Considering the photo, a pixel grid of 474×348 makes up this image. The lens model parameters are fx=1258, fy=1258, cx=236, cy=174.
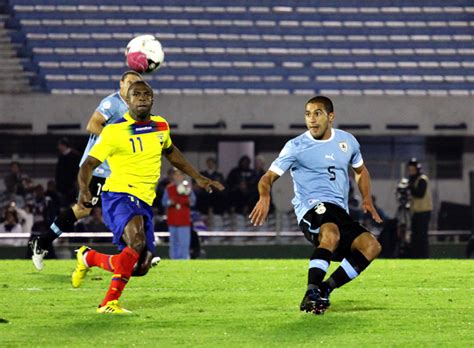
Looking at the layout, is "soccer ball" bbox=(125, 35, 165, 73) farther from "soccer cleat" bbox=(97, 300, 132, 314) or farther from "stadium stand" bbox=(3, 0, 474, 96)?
"stadium stand" bbox=(3, 0, 474, 96)

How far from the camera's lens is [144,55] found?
1244cm

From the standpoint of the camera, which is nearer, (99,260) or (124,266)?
(124,266)

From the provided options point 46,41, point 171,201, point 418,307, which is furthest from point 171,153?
point 46,41

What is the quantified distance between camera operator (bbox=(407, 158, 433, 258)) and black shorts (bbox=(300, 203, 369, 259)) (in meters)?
10.2

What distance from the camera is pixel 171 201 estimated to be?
18.6 m

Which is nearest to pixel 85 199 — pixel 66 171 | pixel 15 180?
pixel 66 171

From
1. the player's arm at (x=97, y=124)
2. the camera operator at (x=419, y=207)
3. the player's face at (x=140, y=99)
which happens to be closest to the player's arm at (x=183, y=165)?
the player's face at (x=140, y=99)

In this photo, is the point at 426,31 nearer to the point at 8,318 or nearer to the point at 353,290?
the point at 353,290

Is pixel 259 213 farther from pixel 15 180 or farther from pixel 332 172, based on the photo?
pixel 15 180

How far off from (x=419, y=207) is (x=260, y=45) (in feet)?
23.1

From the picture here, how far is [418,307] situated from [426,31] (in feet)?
57.3

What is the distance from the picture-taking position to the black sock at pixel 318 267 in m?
8.55

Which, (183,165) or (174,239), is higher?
(183,165)

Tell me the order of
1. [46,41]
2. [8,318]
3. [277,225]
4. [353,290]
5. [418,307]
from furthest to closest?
1. [46,41]
2. [277,225]
3. [353,290]
4. [418,307]
5. [8,318]
